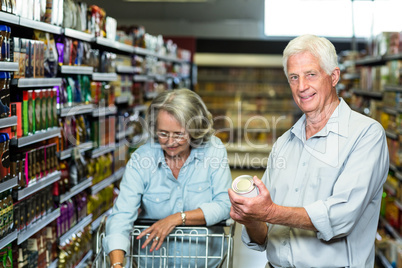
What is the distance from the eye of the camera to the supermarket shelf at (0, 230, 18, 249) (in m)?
2.83

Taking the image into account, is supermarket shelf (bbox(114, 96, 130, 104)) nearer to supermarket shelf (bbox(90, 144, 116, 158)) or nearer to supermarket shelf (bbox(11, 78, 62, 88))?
supermarket shelf (bbox(90, 144, 116, 158))

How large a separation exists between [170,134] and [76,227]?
86.2 inches

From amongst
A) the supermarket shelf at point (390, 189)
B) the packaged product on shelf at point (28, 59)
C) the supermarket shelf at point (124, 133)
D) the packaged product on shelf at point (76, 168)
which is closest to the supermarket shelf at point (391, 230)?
the supermarket shelf at point (390, 189)

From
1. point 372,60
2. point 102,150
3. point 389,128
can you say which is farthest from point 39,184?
point 372,60

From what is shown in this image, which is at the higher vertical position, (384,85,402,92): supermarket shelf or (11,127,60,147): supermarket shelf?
(384,85,402,92): supermarket shelf

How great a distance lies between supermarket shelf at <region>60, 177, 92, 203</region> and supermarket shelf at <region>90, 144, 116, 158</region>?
0.24 metres

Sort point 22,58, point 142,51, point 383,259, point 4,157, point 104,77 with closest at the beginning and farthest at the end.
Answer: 1. point 4,157
2. point 22,58
3. point 104,77
4. point 383,259
5. point 142,51

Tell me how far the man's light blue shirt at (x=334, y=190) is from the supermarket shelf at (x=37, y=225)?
5.59ft

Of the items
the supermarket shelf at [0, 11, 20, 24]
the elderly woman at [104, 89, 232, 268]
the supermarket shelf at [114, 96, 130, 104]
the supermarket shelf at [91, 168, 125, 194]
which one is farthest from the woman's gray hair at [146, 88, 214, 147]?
the supermarket shelf at [114, 96, 130, 104]

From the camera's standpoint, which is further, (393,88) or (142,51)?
(142,51)

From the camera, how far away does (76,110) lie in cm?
416

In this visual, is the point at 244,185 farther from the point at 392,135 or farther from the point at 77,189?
the point at 392,135

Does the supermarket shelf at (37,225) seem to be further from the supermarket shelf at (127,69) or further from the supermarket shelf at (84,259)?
the supermarket shelf at (127,69)

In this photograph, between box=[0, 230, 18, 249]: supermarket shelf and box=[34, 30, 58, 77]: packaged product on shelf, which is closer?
box=[0, 230, 18, 249]: supermarket shelf
